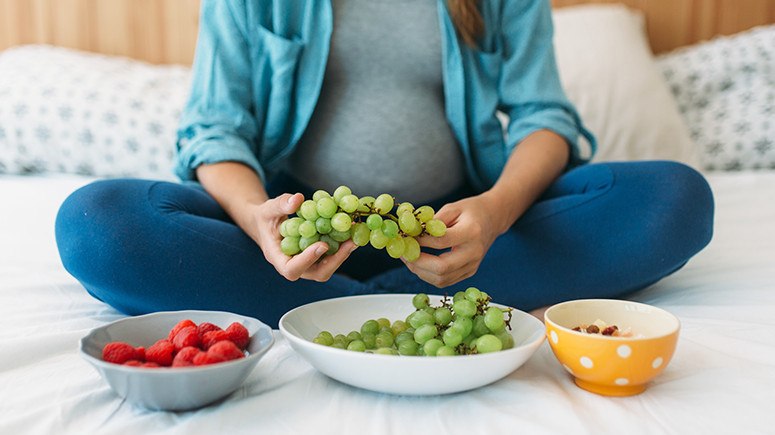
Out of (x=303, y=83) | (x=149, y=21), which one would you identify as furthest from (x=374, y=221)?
(x=149, y=21)

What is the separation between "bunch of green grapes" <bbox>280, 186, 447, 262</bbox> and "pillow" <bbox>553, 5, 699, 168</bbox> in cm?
108

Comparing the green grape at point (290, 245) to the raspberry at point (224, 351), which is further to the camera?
the green grape at point (290, 245)

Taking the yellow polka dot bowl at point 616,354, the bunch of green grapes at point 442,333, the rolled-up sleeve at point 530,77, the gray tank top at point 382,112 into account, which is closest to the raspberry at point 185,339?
the bunch of green grapes at point 442,333

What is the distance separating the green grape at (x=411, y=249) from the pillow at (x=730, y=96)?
1249 mm

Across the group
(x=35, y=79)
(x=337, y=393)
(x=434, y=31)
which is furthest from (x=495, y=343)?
(x=35, y=79)

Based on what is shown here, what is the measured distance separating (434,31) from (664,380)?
70 cm

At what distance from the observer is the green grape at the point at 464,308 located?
2.36 ft

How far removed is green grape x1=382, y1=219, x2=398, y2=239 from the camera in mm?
732

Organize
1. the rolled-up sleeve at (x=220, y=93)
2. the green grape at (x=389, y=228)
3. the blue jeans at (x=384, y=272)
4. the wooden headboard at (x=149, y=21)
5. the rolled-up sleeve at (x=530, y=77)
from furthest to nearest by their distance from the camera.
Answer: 1. the wooden headboard at (x=149, y=21)
2. the rolled-up sleeve at (x=530, y=77)
3. the rolled-up sleeve at (x=220, y=93)
4. the blue jeans at (x=384, y=272)
5. the green grape at (x=389, y=228)

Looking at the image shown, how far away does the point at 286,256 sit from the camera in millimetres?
803

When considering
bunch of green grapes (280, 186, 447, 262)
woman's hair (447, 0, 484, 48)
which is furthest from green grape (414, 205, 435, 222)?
woman's hair (447, 0, 484, 48)

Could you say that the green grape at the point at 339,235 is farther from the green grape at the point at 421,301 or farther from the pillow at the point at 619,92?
the pillow at the point at 619,92

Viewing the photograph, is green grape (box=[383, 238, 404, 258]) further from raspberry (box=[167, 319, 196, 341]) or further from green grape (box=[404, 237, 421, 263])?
raspberry (box=[167, 319, 196, 341])

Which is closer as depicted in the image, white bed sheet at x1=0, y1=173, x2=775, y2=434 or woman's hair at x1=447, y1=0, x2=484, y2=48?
white bed sheet at x1=0, y1=173, x2=775, y2=434
